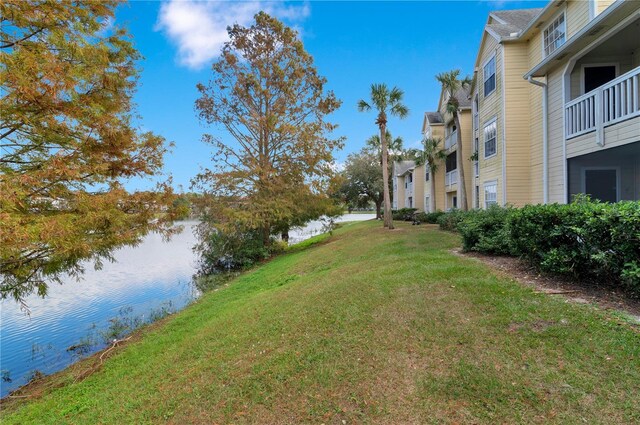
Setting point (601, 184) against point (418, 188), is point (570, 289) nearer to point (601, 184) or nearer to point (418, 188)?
point (601, 184)

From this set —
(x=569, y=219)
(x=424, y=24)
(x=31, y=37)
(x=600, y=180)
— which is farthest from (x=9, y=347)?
(x=600, y=180)

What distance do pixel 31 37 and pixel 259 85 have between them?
13.9 m

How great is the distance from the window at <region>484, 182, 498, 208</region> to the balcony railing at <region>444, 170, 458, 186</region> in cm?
908

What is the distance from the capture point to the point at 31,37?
636 centimetres

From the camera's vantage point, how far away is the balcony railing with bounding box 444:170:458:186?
83.2 feet

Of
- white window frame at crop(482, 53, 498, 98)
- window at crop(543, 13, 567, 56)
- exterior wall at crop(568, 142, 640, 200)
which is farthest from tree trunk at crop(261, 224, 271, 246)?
window at crop(543, 13, 567, 56)

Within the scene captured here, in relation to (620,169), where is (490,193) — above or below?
below

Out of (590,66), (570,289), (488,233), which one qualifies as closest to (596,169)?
(590,66)

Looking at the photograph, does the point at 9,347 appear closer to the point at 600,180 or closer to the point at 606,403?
the point at 606,403

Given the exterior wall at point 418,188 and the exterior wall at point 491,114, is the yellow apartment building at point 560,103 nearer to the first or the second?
the exterior wall at point 491,114

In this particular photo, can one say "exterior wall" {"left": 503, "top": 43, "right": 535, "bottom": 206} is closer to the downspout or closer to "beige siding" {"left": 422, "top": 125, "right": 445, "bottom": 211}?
the downspout

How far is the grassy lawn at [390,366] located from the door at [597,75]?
8.50 meters

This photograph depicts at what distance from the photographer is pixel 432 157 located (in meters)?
28.1

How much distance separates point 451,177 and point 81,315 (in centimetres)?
2461
